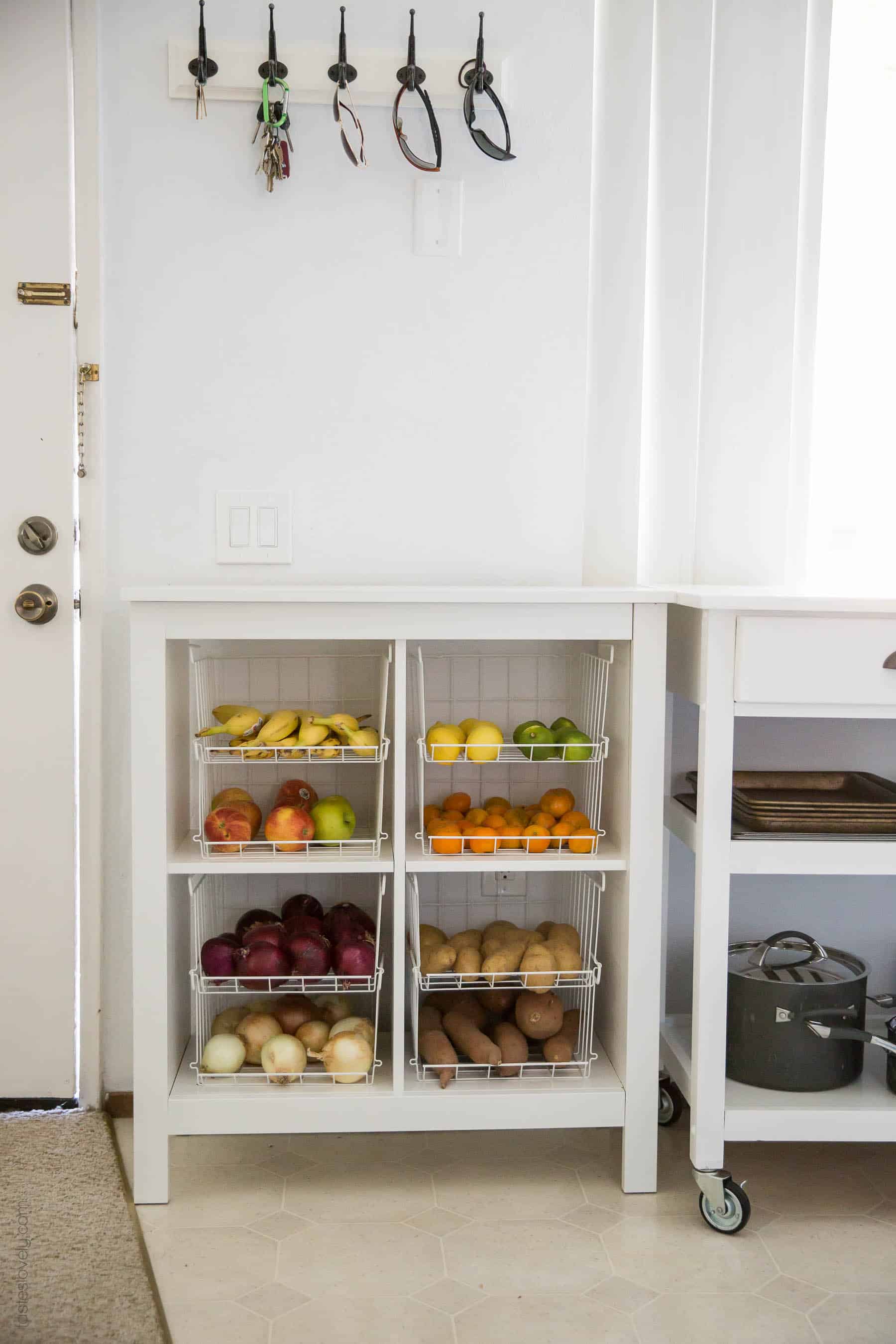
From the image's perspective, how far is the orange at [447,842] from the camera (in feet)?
6.03

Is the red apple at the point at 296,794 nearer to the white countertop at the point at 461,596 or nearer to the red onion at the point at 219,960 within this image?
the red onion at the point at 219,960

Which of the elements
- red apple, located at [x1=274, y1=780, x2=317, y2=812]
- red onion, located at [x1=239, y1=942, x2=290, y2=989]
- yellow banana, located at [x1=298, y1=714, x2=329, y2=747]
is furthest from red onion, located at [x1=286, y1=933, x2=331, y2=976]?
yellow banana, located at [x1=298, y1=714, x2=329, y2=747]

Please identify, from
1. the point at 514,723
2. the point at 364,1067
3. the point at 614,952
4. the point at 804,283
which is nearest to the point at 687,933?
the point at 614,952

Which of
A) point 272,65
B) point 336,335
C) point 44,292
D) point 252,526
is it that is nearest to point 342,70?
point 272,65

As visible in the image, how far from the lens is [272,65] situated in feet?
6.41

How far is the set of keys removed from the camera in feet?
6.37

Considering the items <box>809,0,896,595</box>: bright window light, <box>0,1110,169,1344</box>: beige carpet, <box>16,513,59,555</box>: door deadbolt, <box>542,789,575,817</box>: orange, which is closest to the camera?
<box>0,1110,169,1344</box>: beige carpet

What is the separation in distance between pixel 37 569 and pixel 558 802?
107cm

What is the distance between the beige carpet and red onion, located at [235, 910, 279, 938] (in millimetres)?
444

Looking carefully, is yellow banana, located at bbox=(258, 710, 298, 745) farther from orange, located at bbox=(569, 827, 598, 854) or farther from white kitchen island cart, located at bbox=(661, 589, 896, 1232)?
white kitchen island cart, located at bbox=(661, 589, 896, 1232)

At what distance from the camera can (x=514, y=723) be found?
7.10ft

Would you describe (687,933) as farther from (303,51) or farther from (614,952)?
(303,51)

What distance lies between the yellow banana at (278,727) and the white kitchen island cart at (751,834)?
2.20 feet

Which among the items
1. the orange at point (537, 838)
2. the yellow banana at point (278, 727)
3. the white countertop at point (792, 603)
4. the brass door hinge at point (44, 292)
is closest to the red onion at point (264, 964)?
the yellow banana at point (278, 727)
